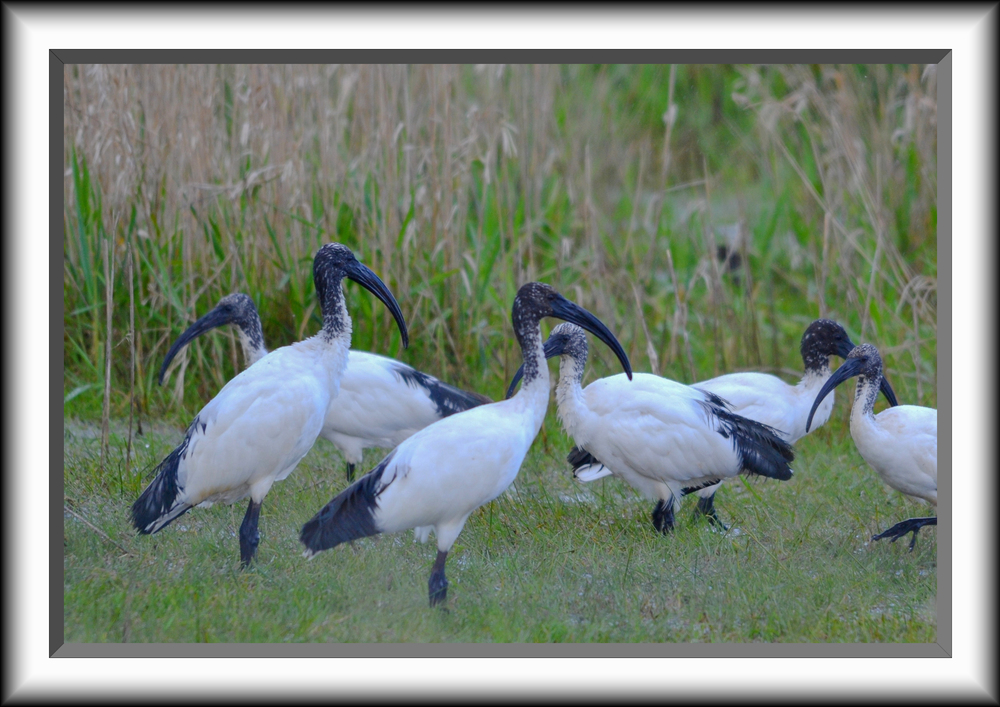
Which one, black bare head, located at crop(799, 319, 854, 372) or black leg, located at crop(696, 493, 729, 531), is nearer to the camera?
black leg, located at crop(696, 493, 729, 531)

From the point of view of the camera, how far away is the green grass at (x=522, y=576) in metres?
3.64

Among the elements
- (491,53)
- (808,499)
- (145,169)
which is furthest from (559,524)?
(145,169)

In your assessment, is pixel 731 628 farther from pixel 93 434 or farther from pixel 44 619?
pixel 93 434

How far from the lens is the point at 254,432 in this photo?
4023mm

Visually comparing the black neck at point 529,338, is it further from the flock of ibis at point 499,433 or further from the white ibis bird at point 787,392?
the white ibis bird at point 787,392

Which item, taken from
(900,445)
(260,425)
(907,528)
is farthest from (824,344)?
(260,425)

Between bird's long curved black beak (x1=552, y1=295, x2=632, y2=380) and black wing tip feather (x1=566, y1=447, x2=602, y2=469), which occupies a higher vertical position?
bird's long curved black beak (x1=552, y1=295, x2=632, y2=380)

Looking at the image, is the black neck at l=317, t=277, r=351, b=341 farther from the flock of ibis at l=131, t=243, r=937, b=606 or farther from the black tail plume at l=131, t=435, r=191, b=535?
the black tail plume at l=131, t=435, r=191, b=535

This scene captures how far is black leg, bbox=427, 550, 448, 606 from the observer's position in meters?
3.84

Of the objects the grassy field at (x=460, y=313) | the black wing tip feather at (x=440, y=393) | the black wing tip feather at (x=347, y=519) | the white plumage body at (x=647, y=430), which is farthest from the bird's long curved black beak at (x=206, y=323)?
the white plumage body at (x=647, y=430)

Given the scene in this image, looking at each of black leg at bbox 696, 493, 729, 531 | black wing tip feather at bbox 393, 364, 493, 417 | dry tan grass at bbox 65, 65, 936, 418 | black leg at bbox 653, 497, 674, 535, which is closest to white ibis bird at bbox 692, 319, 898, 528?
black leg at bbox 696, 493, 729, 531

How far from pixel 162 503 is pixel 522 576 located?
1491mm

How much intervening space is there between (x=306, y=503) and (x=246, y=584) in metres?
0.94

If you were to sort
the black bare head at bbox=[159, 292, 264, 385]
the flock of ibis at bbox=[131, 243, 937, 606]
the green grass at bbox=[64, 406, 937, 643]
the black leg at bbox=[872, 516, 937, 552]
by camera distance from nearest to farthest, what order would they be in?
the green grass at bbox=[64, 406, 937, 643] → the flock of ibis at bbox=[131, 243, 937, 606] → the black leg at bbox=[872, 516, 937, 552] → the black bare head at bbox=[159, 292, 264, 385]
